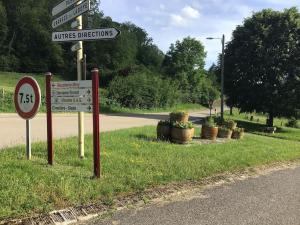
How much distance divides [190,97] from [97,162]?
222 feet

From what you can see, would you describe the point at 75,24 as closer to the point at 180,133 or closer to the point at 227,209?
the point at 227,209

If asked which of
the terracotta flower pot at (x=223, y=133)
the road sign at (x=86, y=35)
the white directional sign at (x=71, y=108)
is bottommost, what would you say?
the terracotta flower pot at (x=223, y=133)

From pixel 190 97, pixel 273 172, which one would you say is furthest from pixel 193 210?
pixel 190 97

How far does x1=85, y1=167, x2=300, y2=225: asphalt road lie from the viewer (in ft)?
20.7

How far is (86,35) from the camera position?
8297 mm

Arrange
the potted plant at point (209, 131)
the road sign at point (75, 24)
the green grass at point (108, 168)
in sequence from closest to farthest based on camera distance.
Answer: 1. the green grass at point (108, 168)
2. the road sign at point (75, 24)
3. the potted plant at point (209, 131)

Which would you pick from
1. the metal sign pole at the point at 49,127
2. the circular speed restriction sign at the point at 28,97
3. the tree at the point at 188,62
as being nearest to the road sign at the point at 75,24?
the metal sign pole at the point at 49,127

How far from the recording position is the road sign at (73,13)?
8561 millimetres

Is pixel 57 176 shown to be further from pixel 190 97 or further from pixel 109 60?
pixel 109 60

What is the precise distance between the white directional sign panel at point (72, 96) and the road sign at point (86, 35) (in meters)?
0.77

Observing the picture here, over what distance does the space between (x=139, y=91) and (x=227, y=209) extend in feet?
124

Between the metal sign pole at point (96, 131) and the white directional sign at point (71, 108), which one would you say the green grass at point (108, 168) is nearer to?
the metal sign pole at point (96, 131)

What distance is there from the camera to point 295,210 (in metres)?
7.18

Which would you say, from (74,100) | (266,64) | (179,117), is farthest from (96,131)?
(266,64)
